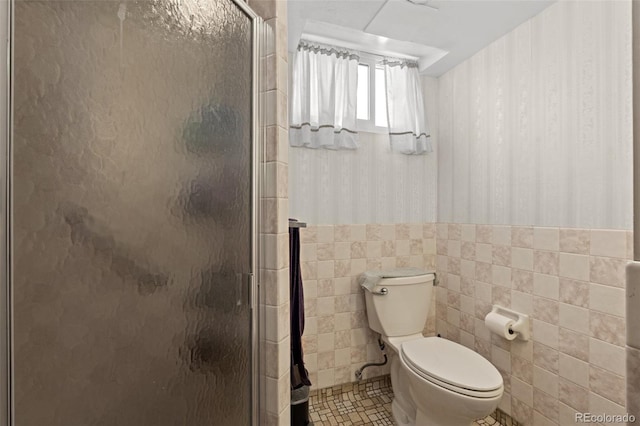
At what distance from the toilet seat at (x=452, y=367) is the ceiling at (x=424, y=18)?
168cm

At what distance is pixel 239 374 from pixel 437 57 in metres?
2.06

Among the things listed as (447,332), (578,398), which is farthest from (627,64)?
(447,332)

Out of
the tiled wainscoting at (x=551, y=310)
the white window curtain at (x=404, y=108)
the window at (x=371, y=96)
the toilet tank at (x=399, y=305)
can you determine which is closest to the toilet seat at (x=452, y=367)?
the toilet tank at (x=399, y=305)

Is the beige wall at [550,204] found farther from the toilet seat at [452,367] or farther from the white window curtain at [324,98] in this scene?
the white window curtain at [324,98]

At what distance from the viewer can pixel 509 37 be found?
1716 millimetres

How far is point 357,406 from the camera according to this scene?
1884 mm

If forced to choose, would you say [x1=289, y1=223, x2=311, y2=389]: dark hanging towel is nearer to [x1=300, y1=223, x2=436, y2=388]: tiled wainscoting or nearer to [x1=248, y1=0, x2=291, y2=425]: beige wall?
[x1=248, y1=0, x2=291, y2=425]: beige wall

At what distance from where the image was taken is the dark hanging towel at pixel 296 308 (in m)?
1.26

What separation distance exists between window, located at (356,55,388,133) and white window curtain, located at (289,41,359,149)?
119mm

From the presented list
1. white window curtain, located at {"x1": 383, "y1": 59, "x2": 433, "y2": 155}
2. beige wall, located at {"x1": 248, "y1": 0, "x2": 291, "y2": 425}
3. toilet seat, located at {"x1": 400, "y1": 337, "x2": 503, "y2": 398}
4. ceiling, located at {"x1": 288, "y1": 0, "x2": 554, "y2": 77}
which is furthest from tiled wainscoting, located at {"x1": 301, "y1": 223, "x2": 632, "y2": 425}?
ceiling, located at {"x1": 288, "y1": 0, "x2": 554, "y2": 77}

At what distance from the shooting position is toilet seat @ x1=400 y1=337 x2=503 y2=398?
1.29m

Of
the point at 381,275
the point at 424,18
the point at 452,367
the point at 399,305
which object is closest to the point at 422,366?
the point at 452,367

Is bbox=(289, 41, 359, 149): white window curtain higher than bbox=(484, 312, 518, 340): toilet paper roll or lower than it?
higher

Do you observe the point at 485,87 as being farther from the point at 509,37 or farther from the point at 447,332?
the point at 447,332
